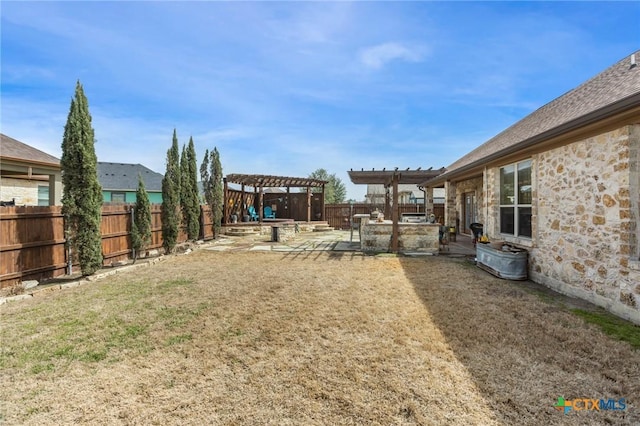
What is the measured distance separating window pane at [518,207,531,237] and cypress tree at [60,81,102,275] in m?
9.99

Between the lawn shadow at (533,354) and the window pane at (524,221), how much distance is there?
1708mm

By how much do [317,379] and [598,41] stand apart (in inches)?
440

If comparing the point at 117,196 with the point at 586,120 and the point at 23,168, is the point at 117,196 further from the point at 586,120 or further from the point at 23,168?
the point at 586,120

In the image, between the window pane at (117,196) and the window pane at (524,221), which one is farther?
the window pane at (117,196)

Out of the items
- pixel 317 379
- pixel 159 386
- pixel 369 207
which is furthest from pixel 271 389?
pixel 369 207

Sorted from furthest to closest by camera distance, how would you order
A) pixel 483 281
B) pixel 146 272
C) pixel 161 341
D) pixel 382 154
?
pixel 382 154
pixel 146 272
pixel 483 281
pixel 161 341

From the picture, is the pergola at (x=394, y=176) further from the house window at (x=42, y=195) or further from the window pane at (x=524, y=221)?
the house window at (x=42, y=195)

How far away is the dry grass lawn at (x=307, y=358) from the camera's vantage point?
2.18 m

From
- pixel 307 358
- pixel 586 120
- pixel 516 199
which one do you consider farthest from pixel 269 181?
pixel 307 358

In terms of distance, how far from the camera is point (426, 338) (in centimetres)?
340

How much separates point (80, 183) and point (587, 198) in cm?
1005

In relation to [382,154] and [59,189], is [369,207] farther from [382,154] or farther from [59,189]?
[59,189]

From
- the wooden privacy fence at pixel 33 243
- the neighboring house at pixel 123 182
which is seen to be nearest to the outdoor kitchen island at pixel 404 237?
Result: the wooden privacy fence at pixel 33 243

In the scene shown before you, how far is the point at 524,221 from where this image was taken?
21.9ft
